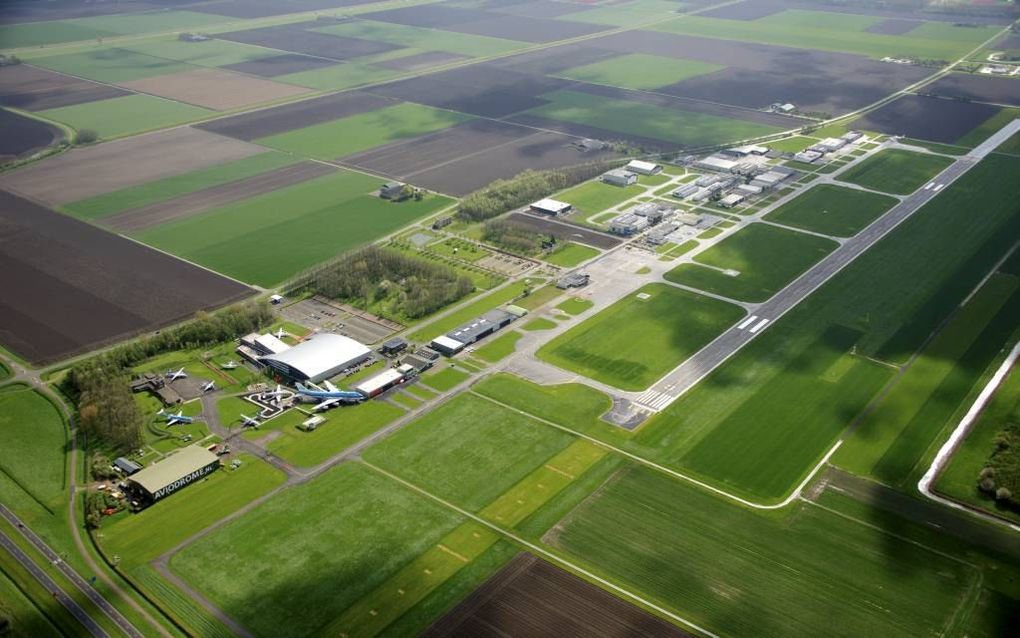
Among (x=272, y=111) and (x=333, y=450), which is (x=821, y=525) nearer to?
(x=333, y=450)

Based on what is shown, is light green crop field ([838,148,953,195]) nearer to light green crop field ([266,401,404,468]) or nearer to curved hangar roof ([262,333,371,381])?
curved hangar roof ([262,333,371,381])

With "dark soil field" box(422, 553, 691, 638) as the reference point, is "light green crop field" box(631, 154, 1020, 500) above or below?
above

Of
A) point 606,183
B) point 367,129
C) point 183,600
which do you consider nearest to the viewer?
point 183,600

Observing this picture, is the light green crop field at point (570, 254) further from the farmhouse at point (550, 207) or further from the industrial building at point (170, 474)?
the industrial building at point (170, 474)

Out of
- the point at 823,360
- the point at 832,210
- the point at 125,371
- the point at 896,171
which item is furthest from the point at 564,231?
the point at 125,371

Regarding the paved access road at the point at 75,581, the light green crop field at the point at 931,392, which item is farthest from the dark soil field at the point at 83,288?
the light green crop field at the point at 931,392

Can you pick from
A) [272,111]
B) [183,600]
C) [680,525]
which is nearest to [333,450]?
[183,600]

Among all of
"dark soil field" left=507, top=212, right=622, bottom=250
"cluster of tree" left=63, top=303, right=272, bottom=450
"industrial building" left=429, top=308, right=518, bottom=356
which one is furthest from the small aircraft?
"dark soil field" left=507, top=212, right=622, bottom=250
